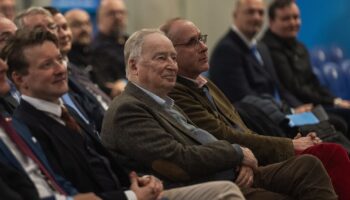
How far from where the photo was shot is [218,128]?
14.9 feet

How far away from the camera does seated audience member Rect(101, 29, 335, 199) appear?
13.0ft

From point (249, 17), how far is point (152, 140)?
3.58 metres

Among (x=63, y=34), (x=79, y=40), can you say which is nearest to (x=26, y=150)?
(x=63, y=34)

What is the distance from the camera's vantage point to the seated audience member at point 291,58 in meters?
7.32

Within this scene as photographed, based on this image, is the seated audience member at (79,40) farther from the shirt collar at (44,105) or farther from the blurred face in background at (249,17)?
the shirt collar at (44,105)

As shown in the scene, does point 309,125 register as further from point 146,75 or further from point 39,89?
point 39,89

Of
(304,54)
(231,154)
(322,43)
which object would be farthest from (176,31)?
(322,43)

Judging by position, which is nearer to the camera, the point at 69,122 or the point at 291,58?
the point at 69,122

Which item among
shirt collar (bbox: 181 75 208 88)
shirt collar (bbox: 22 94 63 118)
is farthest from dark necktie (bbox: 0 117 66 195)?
shirt collar (bbox: 181 75 208 88)

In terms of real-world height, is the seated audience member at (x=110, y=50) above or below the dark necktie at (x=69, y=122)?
below

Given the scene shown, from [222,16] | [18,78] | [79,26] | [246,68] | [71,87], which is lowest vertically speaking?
[222,16]

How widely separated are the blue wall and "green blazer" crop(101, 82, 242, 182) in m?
6.79

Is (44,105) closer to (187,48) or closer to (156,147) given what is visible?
(156,147)

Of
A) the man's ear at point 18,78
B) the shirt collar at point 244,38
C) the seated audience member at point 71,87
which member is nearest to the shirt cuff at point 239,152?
the man's ear at point 18,78
